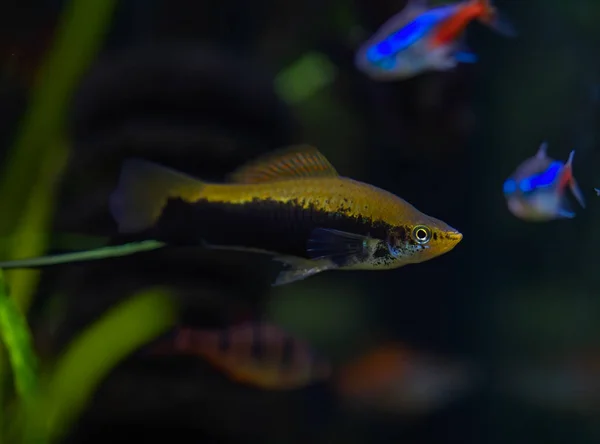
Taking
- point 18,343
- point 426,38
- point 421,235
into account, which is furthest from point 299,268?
point 18,343

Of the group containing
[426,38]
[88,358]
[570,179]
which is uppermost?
[426,38]

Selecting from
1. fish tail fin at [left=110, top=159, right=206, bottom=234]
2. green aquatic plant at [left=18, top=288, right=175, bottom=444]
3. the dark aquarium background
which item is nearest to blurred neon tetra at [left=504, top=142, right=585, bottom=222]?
the dark aquarium background

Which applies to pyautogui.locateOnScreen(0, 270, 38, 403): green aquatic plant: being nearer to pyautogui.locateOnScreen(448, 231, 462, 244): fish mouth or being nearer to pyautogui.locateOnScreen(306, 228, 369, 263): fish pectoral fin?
pyautogui.locateOnScreen(306, 228, 369, 263): fish pectoral fin

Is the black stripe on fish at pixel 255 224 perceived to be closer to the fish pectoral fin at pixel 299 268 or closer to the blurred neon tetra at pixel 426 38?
the fish pectoral fin at pixel 299 268

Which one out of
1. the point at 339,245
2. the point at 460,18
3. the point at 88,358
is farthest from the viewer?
the point at 88,358

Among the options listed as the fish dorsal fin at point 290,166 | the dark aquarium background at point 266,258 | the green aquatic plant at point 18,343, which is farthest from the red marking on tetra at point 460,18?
the green aquatic plant at point 18,343

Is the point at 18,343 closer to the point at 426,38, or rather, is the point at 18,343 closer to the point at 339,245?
the point at 339,245

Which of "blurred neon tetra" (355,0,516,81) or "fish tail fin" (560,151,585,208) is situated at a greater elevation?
"blurred neon tetra" (355,0,516,81)
